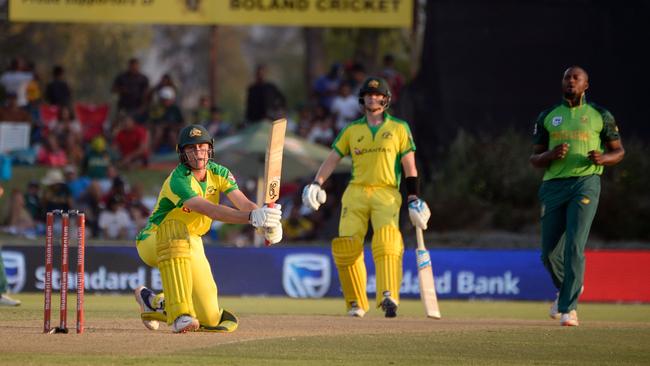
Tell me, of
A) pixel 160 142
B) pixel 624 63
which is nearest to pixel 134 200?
pixel 160 142

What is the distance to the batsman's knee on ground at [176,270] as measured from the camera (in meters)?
10.6

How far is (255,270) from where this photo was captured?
18969 mm

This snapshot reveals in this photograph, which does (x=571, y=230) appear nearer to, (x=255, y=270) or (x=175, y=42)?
(x=255, y=270)

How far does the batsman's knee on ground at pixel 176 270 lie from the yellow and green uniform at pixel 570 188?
360 cm


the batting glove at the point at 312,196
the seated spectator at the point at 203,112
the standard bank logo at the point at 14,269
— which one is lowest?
the standard bank logo at the point at 14,269

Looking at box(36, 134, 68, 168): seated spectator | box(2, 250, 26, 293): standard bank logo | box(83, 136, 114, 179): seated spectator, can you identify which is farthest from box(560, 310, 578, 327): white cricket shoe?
box(36, 134, 68, 168): seated spectator

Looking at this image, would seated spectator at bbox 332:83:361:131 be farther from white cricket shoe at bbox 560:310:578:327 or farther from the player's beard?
the player's beard

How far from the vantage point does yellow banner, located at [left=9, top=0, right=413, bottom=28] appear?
24.3m

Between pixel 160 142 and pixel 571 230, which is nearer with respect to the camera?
pixel 571 230

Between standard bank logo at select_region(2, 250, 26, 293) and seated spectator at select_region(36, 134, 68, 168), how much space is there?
651 centimetres

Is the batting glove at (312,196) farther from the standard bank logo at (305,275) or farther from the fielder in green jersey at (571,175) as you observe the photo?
the standard bank logo at (305,275)

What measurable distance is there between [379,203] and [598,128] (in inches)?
85.8

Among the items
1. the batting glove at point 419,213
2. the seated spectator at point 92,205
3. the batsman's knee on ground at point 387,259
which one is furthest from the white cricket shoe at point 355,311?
the seated spectator at point 92,205

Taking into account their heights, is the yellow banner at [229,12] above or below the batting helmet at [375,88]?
above
